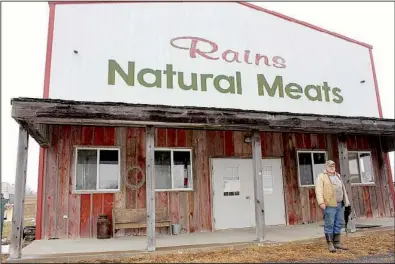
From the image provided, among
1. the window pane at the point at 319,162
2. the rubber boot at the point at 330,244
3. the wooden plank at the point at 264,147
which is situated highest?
the wooden plank at the point at 264,147

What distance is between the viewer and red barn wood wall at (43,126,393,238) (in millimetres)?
9430

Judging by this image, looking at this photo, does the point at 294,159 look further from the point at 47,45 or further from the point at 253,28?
the point at 47,45

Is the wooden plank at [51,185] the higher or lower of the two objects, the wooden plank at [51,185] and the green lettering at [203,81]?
the lower

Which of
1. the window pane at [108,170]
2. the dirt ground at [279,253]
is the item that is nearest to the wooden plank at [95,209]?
the window pane at [108,170]

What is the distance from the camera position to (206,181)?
34.8 ft

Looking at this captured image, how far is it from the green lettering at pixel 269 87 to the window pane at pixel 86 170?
233 inches

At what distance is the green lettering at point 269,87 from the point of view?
477 inches

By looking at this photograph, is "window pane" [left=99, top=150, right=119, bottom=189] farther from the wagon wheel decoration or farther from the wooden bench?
the wooden bench

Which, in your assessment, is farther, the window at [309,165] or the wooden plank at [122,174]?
the window at [309,165]

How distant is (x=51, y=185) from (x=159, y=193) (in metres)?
2.93

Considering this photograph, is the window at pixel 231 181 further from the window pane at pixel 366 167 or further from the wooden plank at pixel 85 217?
the window pane at pixel 366 167

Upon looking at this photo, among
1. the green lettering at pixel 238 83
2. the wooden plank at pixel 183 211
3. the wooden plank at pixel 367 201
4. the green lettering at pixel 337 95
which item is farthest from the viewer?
the green lettering at pixel 337 95

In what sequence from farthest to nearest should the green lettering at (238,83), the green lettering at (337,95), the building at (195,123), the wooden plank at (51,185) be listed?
1. the green lettering at (337,95)
2. the green lettering at (238,83)
3. the wooden plank at (51,185)
4. the building at (195,123)

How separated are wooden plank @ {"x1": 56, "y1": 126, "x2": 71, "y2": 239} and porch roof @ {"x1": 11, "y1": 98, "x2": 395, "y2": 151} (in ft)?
1.74
